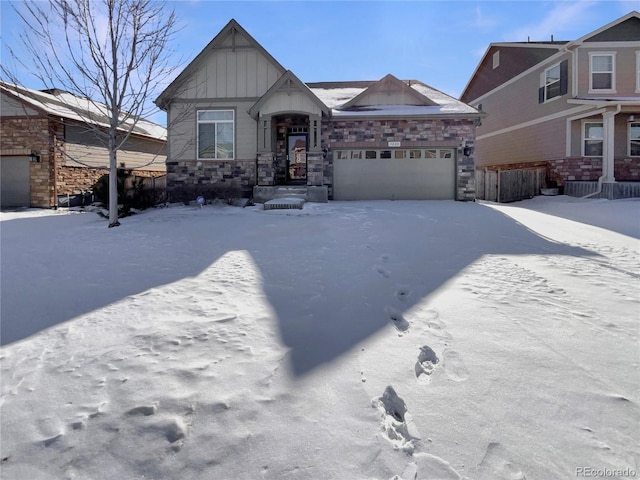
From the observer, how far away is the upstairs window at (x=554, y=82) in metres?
16.8

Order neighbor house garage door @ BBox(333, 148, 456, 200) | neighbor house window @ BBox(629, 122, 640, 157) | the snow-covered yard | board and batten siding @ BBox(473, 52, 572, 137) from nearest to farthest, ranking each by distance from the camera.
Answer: the snow-covered yard, neighbor house garage door @ BBox(333, 148, 456, 200), neighbor house window @ BBox(629, 122, 640, 157), board and batten siding @ BBox(473, 52, 572, 137)

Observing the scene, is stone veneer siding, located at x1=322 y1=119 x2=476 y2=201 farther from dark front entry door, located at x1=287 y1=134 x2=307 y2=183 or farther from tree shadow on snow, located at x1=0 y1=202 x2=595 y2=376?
tree shadow on snow, located at x1=0 y1=202 x2=595 y2=376

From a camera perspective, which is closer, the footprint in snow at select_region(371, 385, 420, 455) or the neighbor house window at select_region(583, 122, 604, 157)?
the footprint in snow at select_region(371, 385, 420, 455)

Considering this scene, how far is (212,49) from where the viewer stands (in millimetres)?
14086

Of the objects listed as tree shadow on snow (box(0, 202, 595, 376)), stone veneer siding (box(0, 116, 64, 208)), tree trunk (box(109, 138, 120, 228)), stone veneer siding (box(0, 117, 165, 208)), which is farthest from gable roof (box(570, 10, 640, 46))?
stone veneer siding (box(0, 116, 64, 208))

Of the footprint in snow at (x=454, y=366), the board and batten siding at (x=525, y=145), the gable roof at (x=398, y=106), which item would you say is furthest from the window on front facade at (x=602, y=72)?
the footprint in snow at (x=454, y=366)

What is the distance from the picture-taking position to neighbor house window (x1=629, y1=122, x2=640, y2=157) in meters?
16.2

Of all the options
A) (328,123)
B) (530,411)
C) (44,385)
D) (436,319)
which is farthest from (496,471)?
(328,123)

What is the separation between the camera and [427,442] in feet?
6.49

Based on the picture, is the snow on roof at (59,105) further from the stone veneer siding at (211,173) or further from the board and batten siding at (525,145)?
the board and batten siding at (525,145)

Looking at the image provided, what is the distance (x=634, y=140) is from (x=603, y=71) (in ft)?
10.9

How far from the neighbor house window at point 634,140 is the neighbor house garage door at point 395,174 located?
856 centimetres

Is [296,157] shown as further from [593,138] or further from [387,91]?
[593,138]

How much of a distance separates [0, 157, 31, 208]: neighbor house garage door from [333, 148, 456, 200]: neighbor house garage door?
1278cm
